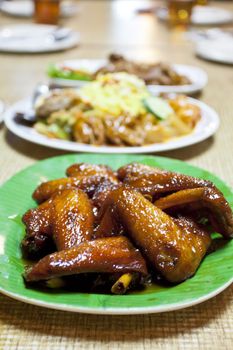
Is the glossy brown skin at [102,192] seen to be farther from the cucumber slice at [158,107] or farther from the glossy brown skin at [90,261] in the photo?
the cucumber slice at [158,107]

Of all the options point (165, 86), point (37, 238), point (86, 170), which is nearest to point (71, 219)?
point (37, 238)

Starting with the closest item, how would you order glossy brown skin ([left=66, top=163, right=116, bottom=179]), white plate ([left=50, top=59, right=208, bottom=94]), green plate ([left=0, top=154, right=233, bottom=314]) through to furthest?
green plate ([left=0, top=154, right=233, bottom=314]), glossy brown skin ([left=66, top=163, right=116, bottom=179]), white plate ([left=50, top=59, right=208, bottom=94])

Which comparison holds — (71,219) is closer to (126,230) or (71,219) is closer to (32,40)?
(126,230)

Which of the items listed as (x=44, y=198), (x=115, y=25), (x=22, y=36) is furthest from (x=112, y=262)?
(x=115, y=25)

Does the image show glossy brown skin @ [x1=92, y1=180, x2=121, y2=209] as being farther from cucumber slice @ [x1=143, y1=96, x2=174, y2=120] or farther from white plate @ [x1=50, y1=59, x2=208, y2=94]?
white plate @ [x1=50, y1=59, x2=208, y2=94]

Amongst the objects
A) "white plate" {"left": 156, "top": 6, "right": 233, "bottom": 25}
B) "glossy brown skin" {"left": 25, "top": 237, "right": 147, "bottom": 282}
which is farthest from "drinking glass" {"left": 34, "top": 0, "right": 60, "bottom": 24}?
"glossy brown skin" {"left": 25, "top": 237, "right": 147, "bottom": 282}

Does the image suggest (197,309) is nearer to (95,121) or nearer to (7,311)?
(7,311)
